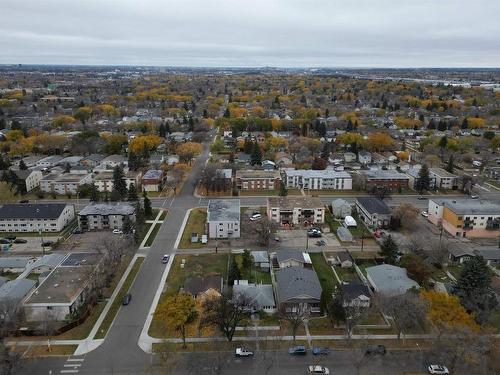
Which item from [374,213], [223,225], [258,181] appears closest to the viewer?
[223,225]

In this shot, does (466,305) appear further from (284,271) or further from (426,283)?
(284,271)

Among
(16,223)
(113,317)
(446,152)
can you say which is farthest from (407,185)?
(16,223)

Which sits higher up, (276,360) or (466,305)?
(466,305)

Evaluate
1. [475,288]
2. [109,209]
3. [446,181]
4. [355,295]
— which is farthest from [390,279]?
[446,181]

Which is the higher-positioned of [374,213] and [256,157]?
[256,157]

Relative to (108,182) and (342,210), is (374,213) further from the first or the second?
(108,182)

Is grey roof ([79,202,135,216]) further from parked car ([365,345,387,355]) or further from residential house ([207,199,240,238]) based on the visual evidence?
parked car ([365,345,387,355])

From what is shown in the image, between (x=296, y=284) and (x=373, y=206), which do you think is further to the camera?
(x=373, y=206)
